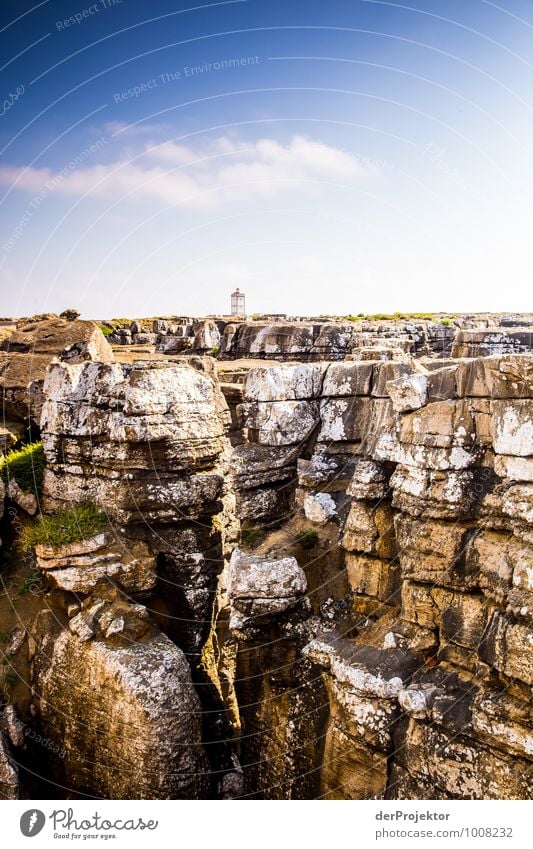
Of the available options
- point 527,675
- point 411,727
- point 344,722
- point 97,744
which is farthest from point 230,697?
point 527,675

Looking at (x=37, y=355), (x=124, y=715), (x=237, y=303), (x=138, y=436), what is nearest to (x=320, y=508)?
(x=138, y=436)

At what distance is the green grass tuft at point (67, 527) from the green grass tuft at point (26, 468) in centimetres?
161

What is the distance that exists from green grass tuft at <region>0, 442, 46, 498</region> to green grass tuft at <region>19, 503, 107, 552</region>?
1608 millimetres

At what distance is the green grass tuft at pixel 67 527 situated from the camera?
40.7 ft

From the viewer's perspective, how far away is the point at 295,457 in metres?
12.9

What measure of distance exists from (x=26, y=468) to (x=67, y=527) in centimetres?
298

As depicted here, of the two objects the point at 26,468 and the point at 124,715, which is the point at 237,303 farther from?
the point at 124,715

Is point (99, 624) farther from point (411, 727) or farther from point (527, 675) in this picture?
point (527, 675)

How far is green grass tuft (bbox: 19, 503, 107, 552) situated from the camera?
12.4 meters

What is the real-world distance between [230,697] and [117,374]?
7.02m

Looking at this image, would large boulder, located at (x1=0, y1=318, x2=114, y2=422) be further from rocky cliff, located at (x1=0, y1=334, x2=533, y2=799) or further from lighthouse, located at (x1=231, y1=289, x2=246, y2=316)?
lighthouse, located at (x1=231, y1=289, x2=246, y2=316)

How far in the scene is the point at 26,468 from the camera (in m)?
14.9

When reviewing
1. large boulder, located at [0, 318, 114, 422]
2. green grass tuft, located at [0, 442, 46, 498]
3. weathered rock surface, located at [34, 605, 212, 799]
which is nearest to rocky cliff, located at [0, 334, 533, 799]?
weathered rock surface, located at [34, 605, 212, 799]
